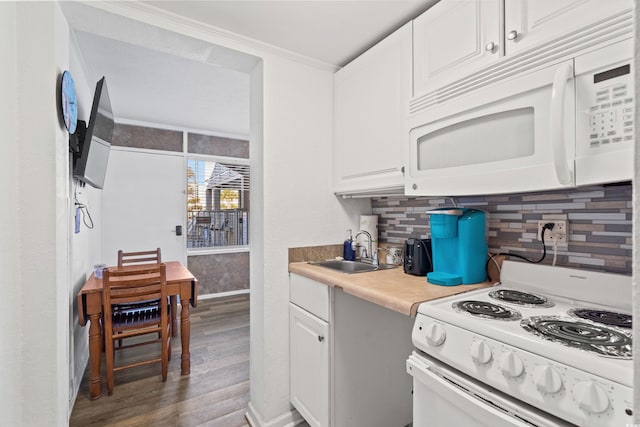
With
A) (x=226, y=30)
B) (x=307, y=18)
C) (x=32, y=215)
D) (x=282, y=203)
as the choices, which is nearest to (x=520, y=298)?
(x=282, y=203)

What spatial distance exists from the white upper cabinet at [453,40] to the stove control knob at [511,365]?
41.7 inches

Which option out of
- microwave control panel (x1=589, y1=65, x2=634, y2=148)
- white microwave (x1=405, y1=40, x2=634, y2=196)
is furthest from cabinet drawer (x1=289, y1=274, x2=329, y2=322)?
microwave control panel (x1=589, y1=65, x2=634, y2=148)

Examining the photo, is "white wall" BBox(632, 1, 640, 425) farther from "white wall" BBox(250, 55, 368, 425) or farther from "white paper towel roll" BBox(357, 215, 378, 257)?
"white paper towel roll" BBox(357, 215, 378, 257)

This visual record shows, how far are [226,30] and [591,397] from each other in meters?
2.08

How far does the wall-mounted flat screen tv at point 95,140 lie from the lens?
6.01 feet

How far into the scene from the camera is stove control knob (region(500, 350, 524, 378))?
761mm

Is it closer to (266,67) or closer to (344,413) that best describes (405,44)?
(266,67)

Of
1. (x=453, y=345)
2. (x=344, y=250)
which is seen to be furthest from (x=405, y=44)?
(x=453, y=345)

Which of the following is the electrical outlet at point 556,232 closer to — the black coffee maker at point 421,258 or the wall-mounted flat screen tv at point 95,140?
the black coffee maker at point 421,258

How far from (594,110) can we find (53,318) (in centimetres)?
223

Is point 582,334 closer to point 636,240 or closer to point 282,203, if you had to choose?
point 636,240

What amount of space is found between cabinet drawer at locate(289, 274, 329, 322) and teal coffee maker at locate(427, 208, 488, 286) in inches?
21.7

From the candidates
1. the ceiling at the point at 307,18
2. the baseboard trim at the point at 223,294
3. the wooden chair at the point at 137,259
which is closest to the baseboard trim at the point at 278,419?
the wooden chair at the point at 137,259

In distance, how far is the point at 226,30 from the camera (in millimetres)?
1633
